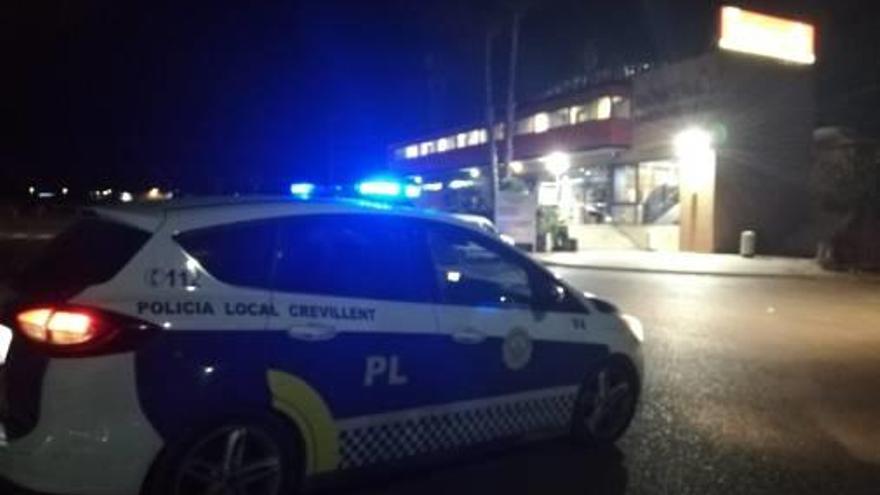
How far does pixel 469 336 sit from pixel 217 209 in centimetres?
161

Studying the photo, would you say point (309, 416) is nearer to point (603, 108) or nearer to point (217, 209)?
point (217, 209)

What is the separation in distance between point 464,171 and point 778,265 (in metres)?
33.3

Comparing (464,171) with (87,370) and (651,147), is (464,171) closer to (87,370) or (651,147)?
(651,147)

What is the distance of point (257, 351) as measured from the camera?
482 cm

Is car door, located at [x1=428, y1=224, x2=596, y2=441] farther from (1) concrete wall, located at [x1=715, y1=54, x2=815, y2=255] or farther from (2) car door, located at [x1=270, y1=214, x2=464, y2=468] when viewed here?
(1) concrete wall, located at [x1=715, y1=54, x2=815, y2=255]

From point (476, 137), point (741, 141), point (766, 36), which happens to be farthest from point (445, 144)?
point (766, 36)

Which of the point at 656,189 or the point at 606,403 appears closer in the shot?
the point at 606,403

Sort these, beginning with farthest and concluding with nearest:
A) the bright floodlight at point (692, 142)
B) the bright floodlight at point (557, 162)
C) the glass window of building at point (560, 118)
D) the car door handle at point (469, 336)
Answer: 1. the glass window of building at point (560, 118)
2. the bright floodlight at point (557, 162)
3. the bright floodlight at point (692, 142)
4. the car door handle at point (469, 336)

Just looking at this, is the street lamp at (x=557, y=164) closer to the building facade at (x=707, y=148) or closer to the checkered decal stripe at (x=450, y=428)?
the building facade at (x=707, y=148)

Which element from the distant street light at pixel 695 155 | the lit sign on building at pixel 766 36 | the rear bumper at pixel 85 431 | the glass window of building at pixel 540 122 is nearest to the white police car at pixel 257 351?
the rear bumper at pixel 85 431

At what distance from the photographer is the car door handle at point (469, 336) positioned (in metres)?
5.75

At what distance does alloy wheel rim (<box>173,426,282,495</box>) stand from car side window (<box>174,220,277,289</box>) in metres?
0.72

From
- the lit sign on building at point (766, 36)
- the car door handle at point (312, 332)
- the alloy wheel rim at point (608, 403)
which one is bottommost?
the alloy wheel rim at point (608, 403)

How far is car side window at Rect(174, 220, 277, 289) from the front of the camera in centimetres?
488
